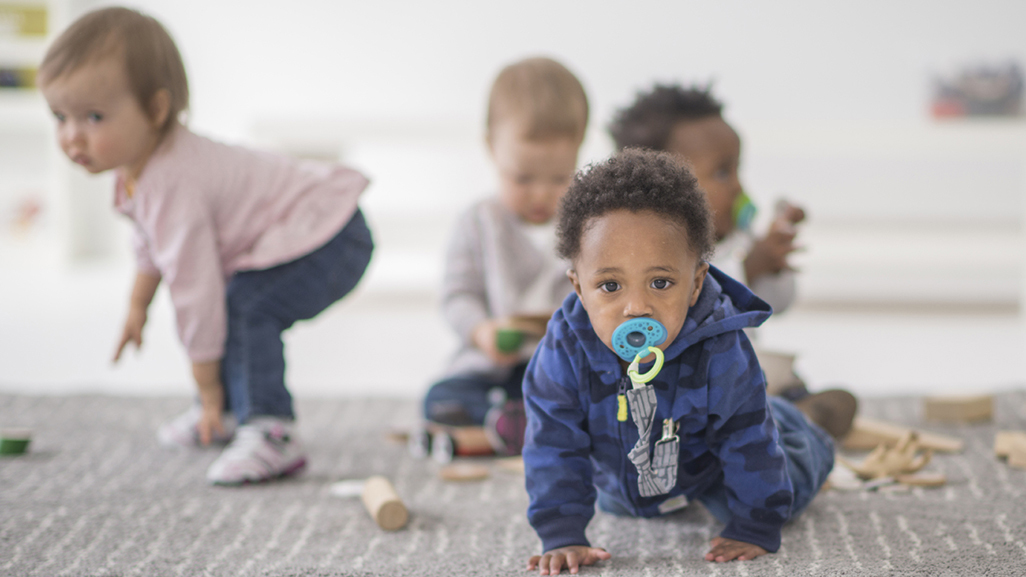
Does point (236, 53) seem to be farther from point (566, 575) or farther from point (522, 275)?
point (566, 575)

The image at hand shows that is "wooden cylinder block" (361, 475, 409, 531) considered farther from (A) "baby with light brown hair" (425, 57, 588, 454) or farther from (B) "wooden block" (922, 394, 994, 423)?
(B) "wooden block" (922, 394, 994, 423)

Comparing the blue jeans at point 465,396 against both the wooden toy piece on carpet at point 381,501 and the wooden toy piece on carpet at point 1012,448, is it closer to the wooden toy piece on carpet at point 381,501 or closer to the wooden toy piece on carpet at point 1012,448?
the wooden toy piece on carpet at point 381,501

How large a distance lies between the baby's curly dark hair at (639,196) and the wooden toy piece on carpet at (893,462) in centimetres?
41

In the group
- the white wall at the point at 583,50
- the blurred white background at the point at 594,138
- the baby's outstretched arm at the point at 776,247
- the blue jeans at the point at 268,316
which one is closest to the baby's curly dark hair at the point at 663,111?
the baby's outstretched arm at the point at 776,247

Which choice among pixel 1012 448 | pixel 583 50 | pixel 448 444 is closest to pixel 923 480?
pixel 1012 448

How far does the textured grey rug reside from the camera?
0.80 metres

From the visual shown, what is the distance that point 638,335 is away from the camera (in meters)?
0.75

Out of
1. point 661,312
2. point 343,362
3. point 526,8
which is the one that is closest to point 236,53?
point 526,8

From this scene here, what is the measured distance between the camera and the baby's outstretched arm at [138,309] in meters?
1.22

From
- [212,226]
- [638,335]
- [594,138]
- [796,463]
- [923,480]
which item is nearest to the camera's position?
[638,335]

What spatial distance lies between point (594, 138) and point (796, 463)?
6.28 ft

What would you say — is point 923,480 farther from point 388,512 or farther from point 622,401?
point 388,512

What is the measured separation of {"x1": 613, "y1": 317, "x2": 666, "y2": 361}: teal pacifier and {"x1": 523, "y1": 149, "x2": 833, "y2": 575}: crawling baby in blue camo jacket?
0.04 feet

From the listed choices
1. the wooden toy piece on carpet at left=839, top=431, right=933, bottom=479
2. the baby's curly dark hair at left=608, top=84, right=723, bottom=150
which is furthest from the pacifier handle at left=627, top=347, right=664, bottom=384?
the baby's curly dark hair at left=608, top=84, right=723, bottom=150
